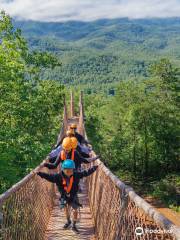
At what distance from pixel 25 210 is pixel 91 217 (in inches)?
74.1

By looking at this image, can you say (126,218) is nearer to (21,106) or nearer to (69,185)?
(69,185)

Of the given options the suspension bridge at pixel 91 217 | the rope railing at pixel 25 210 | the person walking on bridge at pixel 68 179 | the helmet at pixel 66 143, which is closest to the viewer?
the suspension bridge at pixel 91 217

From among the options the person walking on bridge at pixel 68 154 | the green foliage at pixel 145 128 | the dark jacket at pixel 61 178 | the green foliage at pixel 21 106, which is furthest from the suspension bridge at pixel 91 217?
the green foliage at pixel 145 128

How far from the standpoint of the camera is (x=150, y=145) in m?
30.4

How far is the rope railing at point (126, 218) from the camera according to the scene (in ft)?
7.22

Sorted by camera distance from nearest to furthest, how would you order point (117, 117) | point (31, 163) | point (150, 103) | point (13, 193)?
point (13, 193) < point (31, 163) < point (150, 103) < point (117, 117)

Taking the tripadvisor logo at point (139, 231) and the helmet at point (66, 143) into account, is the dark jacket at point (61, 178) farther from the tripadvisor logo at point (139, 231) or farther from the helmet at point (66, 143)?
the tripadvisor logo at point (139, 231)

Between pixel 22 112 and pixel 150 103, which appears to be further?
pixel 150 103

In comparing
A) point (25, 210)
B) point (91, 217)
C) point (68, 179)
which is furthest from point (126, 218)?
point (91, 217)

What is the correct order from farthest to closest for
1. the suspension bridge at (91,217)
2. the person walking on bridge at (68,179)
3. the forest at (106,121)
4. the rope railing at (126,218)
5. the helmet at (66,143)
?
the forest at (106,121) < the helmet at (66,143) < the person walking on bridge at (68,179) < the suspension bridge at (91,217) < the rope railing at (126,218)

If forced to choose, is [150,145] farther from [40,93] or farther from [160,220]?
[160,220]

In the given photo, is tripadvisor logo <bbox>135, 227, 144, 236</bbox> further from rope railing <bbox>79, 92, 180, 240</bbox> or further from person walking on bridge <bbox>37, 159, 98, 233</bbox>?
person walking on bridge <bbox>37, 159, 98, 233</bbox>

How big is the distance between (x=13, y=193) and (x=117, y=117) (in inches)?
1198

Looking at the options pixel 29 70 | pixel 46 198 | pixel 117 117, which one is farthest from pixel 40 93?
pixel 117 117
